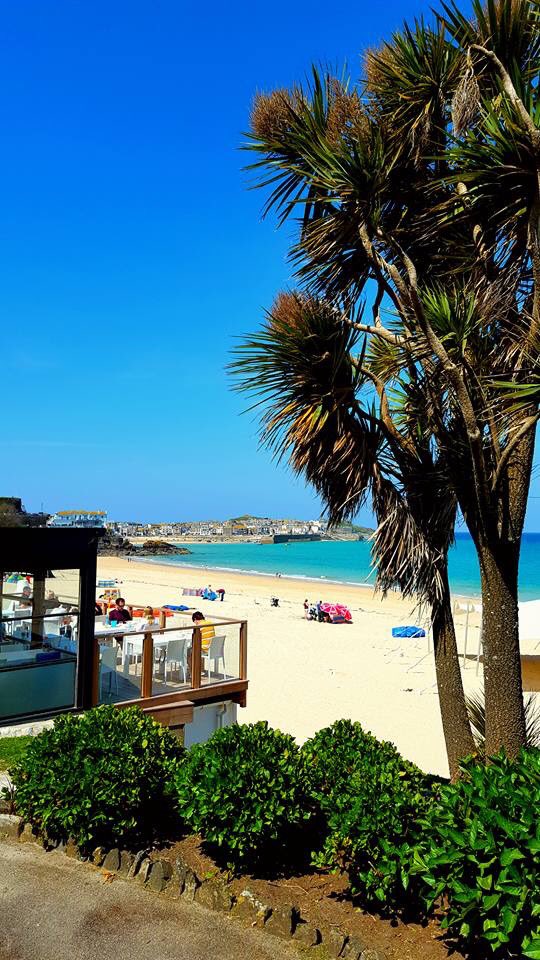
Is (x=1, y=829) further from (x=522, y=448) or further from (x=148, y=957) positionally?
(x=522, y=448)

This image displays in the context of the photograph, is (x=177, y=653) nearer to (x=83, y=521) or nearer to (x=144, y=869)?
(x=83, y=521)

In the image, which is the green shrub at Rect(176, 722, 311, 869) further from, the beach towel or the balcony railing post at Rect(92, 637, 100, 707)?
the beach towel

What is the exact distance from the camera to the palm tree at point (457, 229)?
498 centimetres

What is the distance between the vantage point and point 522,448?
17.5 feet

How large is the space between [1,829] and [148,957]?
7.37 feet

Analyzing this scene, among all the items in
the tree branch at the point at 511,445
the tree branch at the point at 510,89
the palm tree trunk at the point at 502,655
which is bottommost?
the palm tree trunk at the point at 502,655

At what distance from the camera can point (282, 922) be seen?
163 inches

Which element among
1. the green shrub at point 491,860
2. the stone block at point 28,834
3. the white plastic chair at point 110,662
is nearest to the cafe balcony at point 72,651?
the white plastic chair at point 110,662

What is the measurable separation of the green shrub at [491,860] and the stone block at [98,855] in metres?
2.44

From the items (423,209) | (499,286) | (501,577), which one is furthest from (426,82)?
(501,577)

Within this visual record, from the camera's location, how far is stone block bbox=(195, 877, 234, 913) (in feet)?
14.5

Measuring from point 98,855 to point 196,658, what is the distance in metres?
5.48

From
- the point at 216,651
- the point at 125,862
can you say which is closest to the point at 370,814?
the point at 125,862

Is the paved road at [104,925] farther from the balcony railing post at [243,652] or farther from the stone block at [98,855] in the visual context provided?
the balcony railing post at [243,652]
